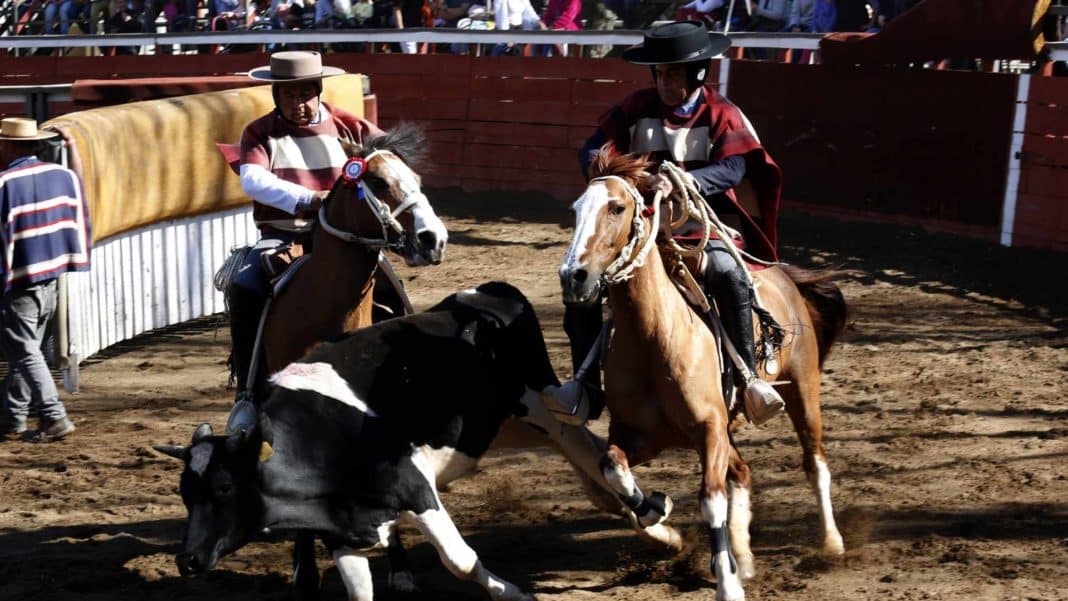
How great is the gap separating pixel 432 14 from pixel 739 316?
496 inches

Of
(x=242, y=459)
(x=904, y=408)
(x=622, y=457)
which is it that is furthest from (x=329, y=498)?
(x=904, y=408)

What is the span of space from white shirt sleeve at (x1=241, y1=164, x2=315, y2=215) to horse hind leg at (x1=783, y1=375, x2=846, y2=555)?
246 cm

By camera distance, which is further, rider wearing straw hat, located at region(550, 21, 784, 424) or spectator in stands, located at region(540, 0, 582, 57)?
spectator in stands, located at region(540, 0, 582, 57)

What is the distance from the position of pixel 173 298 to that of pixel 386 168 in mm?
5809

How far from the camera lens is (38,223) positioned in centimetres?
851

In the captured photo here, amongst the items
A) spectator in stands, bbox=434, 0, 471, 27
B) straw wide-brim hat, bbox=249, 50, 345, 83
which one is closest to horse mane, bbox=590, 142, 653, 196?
straw wide-brim hat, bbox=249, 50, 345, 83

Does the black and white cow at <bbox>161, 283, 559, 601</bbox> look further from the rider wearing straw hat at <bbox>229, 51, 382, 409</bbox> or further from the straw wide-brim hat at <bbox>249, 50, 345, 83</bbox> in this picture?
the straw wide-brim hat at <bbox>249, 50, 345, 83</bbox>

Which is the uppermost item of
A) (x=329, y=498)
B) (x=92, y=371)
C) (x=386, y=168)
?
(x=386, y=168)

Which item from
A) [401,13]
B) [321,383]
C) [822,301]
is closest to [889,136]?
[822,301]

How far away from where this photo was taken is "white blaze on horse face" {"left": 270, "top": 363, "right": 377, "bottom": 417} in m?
5.61

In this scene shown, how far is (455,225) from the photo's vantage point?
15195 millimetres

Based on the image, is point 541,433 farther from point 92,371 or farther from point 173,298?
point 173,298

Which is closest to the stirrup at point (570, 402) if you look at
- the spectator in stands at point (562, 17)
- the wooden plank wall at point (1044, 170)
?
the wooden plank wall at point (1044, 170)

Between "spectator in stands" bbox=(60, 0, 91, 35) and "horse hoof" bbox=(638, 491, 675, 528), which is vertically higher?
"spectator in stands" bbox=(60, 0, 91, 35)
